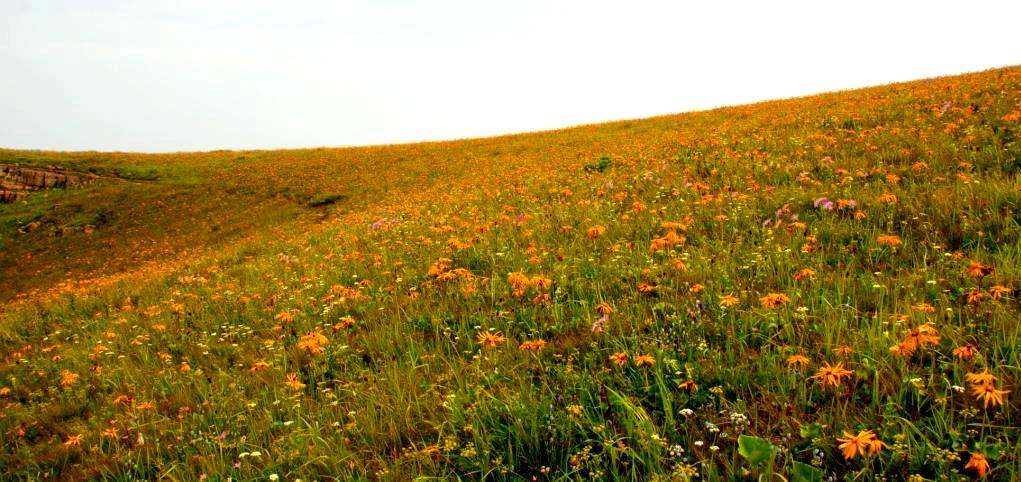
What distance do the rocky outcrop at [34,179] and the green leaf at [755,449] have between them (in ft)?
142

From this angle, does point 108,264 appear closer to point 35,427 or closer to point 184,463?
point 35,427

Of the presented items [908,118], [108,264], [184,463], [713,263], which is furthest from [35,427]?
[108,264]

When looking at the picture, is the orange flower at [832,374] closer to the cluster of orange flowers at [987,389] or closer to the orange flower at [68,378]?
the cluster of orange flowers at [987,389]

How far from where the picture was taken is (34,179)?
34.1 metres

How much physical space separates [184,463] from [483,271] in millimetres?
3919

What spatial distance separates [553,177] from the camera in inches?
586

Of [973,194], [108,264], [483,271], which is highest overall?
[973,194]

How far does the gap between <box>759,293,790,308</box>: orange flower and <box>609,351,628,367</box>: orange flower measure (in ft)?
3.75

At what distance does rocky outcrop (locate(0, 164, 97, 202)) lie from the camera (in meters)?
33.1

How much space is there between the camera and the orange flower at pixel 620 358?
341 cm

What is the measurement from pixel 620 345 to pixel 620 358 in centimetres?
25

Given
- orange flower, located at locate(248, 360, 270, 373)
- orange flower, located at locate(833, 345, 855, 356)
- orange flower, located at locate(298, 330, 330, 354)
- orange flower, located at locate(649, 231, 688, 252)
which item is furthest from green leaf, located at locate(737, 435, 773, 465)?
orange flower, located at locate(248, 360, 270, 373)

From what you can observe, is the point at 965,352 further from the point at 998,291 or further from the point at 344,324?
the point at 344,324

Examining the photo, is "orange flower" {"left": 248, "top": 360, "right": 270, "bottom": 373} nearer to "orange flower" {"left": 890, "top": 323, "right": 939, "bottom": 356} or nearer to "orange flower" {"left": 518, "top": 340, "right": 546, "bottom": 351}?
"orange flower" {"left": 518, "top": 340, "right": 546, "bottom": 351}
